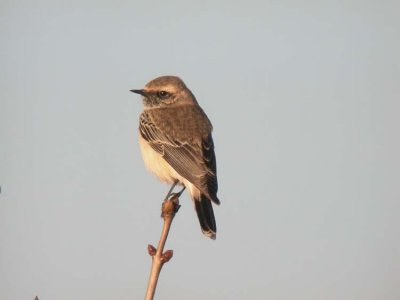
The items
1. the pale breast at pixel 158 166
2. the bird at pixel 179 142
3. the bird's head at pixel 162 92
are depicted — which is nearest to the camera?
the bird at pixel 179 142

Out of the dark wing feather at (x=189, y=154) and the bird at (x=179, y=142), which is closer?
the bird at (x=179, y=142)

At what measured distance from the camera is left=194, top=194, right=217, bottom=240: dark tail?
6.41 m

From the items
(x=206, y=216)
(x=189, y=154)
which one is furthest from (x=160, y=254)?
(x=189, y=154)

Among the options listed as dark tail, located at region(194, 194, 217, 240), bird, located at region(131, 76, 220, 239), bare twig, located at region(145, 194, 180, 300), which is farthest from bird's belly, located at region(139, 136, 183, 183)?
bare twig, located at region(145, 194, 180, 300)

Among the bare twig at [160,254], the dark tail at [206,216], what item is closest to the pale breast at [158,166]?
the dark tail at [206,216]

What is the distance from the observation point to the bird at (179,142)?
7078 mm

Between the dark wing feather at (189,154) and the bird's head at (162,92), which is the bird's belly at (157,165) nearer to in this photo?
the dark wing feather at (189,154)

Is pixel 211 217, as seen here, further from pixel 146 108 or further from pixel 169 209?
pixel 146 108

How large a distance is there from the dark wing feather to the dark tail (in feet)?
0.26

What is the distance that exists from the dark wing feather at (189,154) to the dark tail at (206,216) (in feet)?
0.26

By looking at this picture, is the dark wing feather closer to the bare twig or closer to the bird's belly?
the bird's belly

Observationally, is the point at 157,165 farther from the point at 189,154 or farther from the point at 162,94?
the point at 162,94

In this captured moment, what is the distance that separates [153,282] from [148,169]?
4.26 metres

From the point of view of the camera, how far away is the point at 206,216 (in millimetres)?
6598
